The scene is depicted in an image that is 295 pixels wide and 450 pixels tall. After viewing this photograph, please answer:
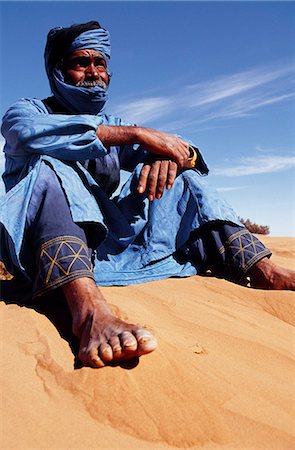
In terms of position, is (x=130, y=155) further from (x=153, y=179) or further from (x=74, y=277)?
(x=74, y=277)

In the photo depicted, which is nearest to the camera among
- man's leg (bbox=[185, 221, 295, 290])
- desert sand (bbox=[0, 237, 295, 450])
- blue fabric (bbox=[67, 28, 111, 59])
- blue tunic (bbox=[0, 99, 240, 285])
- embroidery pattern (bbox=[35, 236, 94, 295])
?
desert sand (bbox=[0, 237, 295, 450])

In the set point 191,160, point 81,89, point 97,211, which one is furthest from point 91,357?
point 81,89

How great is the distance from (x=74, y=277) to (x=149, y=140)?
3.60 feet

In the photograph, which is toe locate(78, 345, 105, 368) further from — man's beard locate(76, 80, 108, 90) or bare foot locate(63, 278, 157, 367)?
man's beard locate(76, 80, 108, 90)

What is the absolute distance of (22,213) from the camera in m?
2.29

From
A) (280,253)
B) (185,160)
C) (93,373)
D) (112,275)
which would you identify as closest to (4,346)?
(93,373)

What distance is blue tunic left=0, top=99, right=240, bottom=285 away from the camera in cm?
235

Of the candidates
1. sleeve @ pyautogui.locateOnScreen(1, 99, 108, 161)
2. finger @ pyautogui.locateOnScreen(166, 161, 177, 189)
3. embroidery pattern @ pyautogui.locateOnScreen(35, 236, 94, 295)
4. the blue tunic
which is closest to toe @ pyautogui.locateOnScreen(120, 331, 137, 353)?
embroidery pattern @ pyautogui.locateOnScreen(35, 236, 94, 295)

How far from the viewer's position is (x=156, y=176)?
2742 mm

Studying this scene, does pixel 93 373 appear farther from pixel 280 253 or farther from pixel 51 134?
pixel 280 253

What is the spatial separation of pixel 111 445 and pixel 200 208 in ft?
5.94

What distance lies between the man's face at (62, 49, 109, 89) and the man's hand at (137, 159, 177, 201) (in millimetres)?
753

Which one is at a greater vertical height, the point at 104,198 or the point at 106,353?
the point at 104,198

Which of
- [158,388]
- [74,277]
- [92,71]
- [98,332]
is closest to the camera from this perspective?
[158,388]
